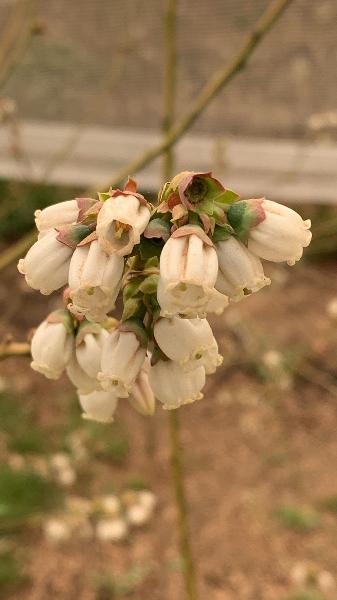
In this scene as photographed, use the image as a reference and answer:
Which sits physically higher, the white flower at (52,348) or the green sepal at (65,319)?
the green sepal at (65,319)

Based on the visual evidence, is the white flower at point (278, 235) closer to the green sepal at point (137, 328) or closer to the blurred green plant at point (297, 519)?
the green sepal at point (137, 328)

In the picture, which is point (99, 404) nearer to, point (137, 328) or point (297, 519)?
point (137, 328)

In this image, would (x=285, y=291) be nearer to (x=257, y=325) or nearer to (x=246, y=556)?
(x=257, y=325)

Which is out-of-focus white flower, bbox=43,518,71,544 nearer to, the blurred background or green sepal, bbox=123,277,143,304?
the blurred background

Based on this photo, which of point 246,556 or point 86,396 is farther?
point 246,556

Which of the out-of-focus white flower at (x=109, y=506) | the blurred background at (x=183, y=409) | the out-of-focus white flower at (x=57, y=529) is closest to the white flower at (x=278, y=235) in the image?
the blurred background at (x=183, y=409)

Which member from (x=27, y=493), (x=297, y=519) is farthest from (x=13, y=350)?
(x=297, y=519)

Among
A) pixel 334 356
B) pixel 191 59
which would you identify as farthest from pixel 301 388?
pixel 191 59
